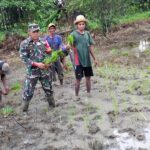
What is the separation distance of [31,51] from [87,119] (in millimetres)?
1685

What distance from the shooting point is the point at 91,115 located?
25.2 feet

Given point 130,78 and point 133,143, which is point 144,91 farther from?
point 133,143

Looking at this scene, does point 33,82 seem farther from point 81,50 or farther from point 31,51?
point 81,50

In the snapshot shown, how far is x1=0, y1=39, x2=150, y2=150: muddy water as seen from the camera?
637 centimetres

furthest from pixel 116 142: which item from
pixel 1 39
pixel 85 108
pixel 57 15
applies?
pixel 57 15

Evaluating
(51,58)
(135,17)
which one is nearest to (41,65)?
(51,58)

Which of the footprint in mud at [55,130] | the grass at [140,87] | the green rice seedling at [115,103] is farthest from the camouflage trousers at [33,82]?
the grass at [140,87]

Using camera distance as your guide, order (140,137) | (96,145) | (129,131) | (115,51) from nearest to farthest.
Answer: (96,145) → (140,137) → (129,131) → (115,51)

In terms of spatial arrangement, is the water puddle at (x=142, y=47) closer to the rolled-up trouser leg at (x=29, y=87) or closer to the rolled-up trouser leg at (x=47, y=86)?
the rolled-up trouser leg at (x=47, y=86)

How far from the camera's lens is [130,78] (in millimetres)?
10375

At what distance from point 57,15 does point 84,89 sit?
12.5m

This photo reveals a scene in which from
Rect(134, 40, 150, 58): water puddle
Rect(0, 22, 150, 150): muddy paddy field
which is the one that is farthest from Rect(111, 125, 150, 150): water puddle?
Rect(134, 40, 150, 58): water puddle

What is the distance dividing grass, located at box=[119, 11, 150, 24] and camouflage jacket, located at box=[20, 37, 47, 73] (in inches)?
562

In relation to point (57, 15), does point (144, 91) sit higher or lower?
lower
